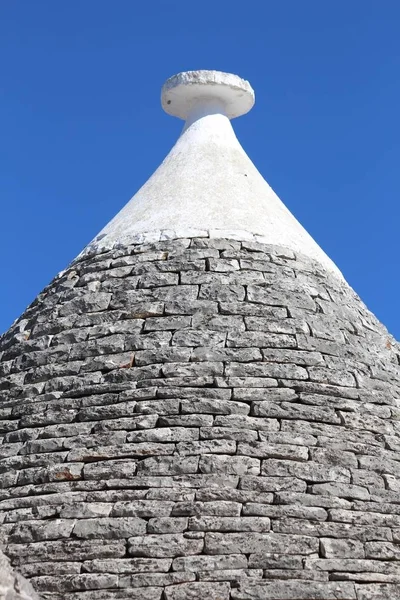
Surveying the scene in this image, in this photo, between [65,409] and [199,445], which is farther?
[65,409]

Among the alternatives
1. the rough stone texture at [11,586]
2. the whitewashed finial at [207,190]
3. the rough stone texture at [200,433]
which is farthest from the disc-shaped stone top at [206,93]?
the rough stone texture at [11,586]

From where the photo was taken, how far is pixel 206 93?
9.50 metres

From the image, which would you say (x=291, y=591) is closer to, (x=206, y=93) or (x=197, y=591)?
(x=197, y=591)

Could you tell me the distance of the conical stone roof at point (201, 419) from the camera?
5.93 metres

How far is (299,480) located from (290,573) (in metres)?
0.67

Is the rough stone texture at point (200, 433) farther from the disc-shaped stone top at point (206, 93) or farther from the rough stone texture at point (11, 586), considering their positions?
the disc-shaped stone top at point (206, 93)

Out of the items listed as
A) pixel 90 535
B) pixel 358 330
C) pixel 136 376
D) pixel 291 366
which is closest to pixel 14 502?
pixel 90 535

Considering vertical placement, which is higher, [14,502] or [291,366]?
[291,366]

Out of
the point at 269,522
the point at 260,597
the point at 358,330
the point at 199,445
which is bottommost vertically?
the point at 260,597

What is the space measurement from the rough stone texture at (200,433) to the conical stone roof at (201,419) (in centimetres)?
1

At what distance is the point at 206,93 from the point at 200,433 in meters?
4.21

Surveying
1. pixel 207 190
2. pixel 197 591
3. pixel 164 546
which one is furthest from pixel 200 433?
pixel 207 190

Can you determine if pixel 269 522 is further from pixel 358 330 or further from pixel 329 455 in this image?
pixel 358 330

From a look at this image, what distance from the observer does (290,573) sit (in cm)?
582
